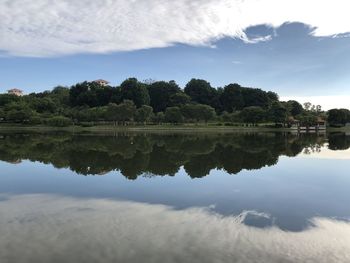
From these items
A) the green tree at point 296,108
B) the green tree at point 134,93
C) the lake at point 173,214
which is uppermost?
the green tree at point 134,93

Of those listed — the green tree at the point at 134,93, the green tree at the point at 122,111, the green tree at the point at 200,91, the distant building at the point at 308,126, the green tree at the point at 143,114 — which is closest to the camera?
the green tree at the point at 122,111

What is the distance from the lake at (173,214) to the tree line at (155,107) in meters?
53.9

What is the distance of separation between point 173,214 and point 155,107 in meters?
86.7

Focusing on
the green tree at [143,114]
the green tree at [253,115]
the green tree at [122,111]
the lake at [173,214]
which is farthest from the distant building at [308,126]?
the lake at [173,214]

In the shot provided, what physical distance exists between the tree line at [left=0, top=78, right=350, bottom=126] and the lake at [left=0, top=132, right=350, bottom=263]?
177ft

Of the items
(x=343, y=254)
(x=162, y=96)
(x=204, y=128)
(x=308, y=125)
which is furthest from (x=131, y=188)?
(x=162, y=96)

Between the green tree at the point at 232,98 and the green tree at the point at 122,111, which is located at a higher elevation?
A: the green tree at the point at 232,98

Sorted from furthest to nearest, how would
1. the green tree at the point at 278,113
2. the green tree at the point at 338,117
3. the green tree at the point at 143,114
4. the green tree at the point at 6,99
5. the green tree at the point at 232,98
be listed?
→ the green tree at the point at 232,98 → the green tree at the point at 338,117 → the green tree at the point at 6,99 → the green tree at the point at 278,113 → the green tree at the point at 143,114

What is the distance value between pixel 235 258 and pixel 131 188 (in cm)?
611

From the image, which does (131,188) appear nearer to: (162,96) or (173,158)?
(173,158)

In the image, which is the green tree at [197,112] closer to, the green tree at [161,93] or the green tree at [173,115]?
the green tree at [173,115]

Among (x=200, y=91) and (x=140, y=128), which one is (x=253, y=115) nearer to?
(x=140, y=128)

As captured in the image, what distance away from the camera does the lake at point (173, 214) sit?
6016 mm

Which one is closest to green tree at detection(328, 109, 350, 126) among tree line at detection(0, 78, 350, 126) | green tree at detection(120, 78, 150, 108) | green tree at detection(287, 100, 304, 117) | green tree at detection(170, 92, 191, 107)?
tree line at detection(0, 78, 350, 126)
